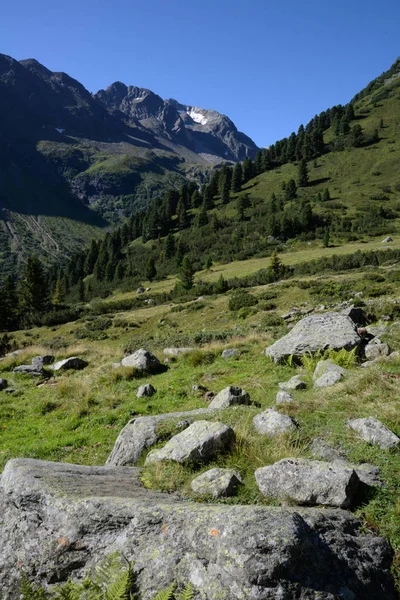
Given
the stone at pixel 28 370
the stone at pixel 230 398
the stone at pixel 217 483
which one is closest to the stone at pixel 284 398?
the stone at pixel 230 398

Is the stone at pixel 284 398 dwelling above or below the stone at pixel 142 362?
above

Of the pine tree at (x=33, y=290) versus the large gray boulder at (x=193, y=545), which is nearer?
the large gray boulder at (x=193, y=545)

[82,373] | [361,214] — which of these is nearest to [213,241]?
[361,214]

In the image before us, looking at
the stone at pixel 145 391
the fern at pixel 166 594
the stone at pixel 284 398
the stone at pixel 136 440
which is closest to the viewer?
the fern at pixel 166 594

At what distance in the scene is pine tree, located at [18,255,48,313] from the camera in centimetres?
6606

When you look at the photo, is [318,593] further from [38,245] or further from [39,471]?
[38,245]

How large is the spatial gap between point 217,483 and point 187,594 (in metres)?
1.67

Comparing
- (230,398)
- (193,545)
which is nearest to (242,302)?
(230,398)

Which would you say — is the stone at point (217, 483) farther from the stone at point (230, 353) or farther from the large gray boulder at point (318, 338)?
the stone at point (230, 353)

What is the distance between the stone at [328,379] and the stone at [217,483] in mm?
4331

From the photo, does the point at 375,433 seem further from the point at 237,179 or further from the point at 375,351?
the point at 237,179

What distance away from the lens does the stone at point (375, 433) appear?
15.8ft

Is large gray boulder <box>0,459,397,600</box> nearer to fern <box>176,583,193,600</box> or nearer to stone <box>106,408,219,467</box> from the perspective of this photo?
fern <box>176,583,193,600</box>

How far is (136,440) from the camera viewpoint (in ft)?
21.8
